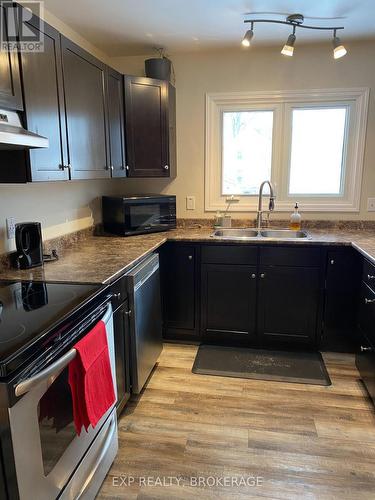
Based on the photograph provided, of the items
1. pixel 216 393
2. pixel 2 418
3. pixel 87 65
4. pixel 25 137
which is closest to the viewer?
pixel 2 418

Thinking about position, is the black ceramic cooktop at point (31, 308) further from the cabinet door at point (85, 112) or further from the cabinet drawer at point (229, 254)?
the cabinet drawer at point (229, 254)

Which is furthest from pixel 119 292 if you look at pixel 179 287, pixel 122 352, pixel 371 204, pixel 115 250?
pixel 371 204

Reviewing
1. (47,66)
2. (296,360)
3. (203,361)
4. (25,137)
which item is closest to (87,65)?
(47,66)

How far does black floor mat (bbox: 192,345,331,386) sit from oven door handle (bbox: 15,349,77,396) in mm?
1513

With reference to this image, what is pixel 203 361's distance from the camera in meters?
2.75

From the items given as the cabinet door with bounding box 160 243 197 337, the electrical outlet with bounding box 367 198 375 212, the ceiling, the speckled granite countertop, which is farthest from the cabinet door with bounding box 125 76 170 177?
the electrical outlet with bounding box 367 198 375 212

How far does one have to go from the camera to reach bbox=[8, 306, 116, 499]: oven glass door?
1.07m

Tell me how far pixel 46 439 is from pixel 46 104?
1.49 m

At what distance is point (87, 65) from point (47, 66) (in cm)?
46

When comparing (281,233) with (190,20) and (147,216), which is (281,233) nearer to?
(147,216)

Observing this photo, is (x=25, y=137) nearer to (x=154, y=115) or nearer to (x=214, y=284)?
(x=154, y=115)

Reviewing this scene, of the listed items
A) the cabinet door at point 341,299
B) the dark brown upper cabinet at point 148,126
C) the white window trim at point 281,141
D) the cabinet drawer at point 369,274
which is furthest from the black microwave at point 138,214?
the cabinet drawer at point 369,274

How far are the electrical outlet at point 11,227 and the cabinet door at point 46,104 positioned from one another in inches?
14.6

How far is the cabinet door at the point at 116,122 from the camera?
2527 millimetres
